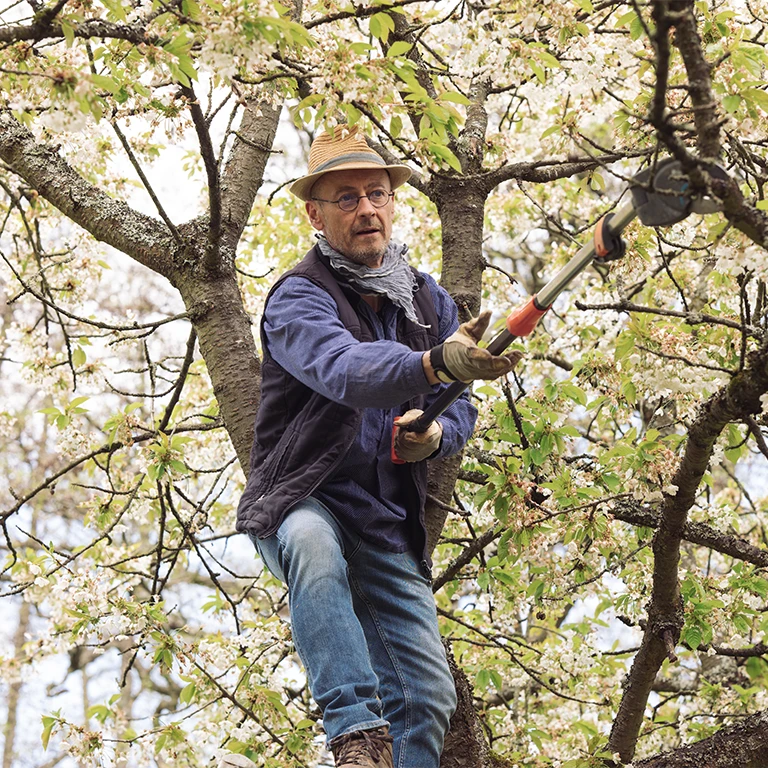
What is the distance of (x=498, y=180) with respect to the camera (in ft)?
13.6

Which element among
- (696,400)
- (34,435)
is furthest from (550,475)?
(34,435)

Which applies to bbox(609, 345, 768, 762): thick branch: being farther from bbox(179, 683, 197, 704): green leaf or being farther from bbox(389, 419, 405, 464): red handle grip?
bbox(179, 683, 197, 704): green leaf

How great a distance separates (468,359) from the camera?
2359 mm

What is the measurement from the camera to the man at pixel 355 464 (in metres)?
2.62

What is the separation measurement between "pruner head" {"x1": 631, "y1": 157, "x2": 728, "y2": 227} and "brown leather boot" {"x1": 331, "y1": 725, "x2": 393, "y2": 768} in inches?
54.0

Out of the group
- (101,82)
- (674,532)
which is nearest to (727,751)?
(674,532)

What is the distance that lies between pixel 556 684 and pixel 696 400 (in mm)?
2120

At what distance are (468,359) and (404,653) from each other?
107cm

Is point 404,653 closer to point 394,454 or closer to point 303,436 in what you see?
point 394,454

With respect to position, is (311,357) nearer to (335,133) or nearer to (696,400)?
(335,133)

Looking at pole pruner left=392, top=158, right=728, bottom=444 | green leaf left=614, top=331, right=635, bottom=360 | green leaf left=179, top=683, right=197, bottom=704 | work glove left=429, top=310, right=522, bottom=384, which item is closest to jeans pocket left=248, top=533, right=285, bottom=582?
pole pruner left=392, top=158, right=728, bottom=444

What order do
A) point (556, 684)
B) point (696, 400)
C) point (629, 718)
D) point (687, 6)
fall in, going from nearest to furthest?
point (687, 6) < point (629, 718) < point (696, 400) < point (556, 684)

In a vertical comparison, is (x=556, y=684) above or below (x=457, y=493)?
below

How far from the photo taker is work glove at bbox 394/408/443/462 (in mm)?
2979
